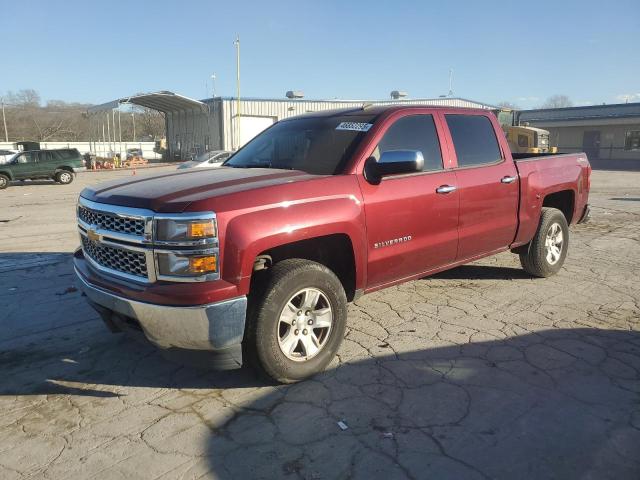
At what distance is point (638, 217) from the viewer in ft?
36.6

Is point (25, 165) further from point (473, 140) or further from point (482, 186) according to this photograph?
point (482, 186)

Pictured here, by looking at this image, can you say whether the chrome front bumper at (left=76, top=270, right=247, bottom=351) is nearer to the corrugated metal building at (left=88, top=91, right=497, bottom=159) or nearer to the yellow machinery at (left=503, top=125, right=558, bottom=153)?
the yellow machinery at (left=503, top=125, right=558, bottom=153)

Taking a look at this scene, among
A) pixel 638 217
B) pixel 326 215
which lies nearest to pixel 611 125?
pixel 638 217

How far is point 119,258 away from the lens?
10.8ft

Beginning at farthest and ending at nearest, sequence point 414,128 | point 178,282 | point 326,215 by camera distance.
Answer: point 414,128, point 326,215, point 178,282

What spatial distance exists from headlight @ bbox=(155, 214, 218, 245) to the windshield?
120 cm

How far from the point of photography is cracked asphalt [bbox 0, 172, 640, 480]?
265 cm

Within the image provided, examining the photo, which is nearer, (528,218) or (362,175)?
(362,175)

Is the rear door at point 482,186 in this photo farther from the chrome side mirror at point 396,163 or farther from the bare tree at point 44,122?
the bare tree at point 44,122

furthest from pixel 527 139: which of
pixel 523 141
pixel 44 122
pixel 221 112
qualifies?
pixel 44 122

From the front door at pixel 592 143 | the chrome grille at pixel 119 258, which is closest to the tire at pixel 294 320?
the chrome grille at pixel 119 258

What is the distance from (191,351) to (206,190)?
3.37 feet

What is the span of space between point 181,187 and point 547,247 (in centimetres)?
443

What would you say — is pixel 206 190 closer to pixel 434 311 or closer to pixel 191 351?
pixel 191 351
